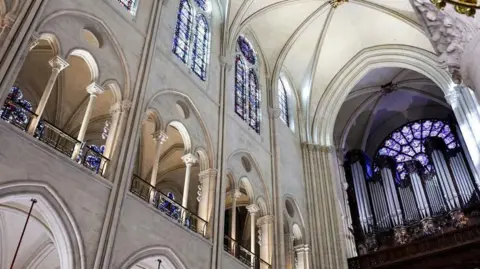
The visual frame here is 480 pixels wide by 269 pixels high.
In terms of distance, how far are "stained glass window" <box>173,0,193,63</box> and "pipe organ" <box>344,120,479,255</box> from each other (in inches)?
418

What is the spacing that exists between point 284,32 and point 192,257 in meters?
10.7

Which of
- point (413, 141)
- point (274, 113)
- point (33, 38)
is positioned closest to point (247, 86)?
point (274, 113)

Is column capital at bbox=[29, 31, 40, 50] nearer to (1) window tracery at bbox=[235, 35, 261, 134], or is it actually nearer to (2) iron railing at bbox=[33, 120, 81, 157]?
(2) iron railing at bbox=[33, 120, 81, 157]

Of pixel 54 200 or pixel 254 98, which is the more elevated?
pixel 254 98

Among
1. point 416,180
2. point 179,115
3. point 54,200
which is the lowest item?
point 54,200

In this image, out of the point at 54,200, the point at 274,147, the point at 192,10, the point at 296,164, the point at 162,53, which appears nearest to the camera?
the point at 54,200

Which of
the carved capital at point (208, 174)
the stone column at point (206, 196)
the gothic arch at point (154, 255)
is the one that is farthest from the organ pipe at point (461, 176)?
the gothic arch at point (154, 255)

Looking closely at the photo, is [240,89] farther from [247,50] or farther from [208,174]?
[208,174]

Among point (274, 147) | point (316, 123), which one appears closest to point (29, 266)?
point (274, 147)

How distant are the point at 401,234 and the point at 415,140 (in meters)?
6.49

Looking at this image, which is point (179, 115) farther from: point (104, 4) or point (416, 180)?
point (416, 180)

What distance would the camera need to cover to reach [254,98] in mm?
15852

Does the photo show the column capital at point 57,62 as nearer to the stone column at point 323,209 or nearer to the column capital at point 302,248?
the column capital at point 302,248

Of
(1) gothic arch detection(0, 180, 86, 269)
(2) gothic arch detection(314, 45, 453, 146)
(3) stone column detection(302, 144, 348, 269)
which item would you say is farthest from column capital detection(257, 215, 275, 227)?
(1) gothic arch detection(0, 180, 86, 269)
